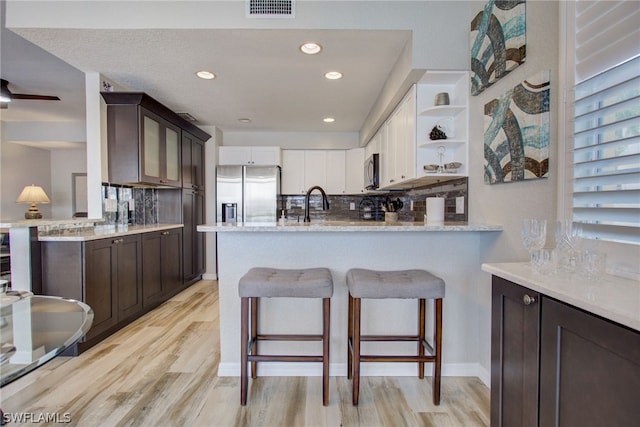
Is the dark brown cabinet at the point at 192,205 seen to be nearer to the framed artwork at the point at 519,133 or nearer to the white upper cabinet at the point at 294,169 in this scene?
the white upper cabinet at the point at 294,169

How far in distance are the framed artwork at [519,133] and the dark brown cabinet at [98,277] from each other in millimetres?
3045

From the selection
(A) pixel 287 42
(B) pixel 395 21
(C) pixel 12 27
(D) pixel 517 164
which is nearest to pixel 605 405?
(D) pixel 517 164

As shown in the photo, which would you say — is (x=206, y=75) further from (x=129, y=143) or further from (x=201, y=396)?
(x=201, y=396)

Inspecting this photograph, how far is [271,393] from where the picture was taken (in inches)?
74.6

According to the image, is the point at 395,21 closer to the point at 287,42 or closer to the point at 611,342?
the point at 287,42

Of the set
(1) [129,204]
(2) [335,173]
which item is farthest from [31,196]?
(2) [335,173]

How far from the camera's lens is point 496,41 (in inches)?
73.5

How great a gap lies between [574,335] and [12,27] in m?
3.50

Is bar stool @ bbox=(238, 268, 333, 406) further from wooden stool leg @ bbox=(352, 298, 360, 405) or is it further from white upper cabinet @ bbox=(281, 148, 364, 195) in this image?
white upper cabinet @ bbox=(281, 148, 364, 195)

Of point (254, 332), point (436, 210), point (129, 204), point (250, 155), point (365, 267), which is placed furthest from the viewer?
point (250, 155)

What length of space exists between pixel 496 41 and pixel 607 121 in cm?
101

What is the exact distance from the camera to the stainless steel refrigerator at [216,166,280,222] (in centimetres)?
473

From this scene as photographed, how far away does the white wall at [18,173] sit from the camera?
5.23m

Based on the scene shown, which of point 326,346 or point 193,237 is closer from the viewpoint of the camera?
point 326,346
